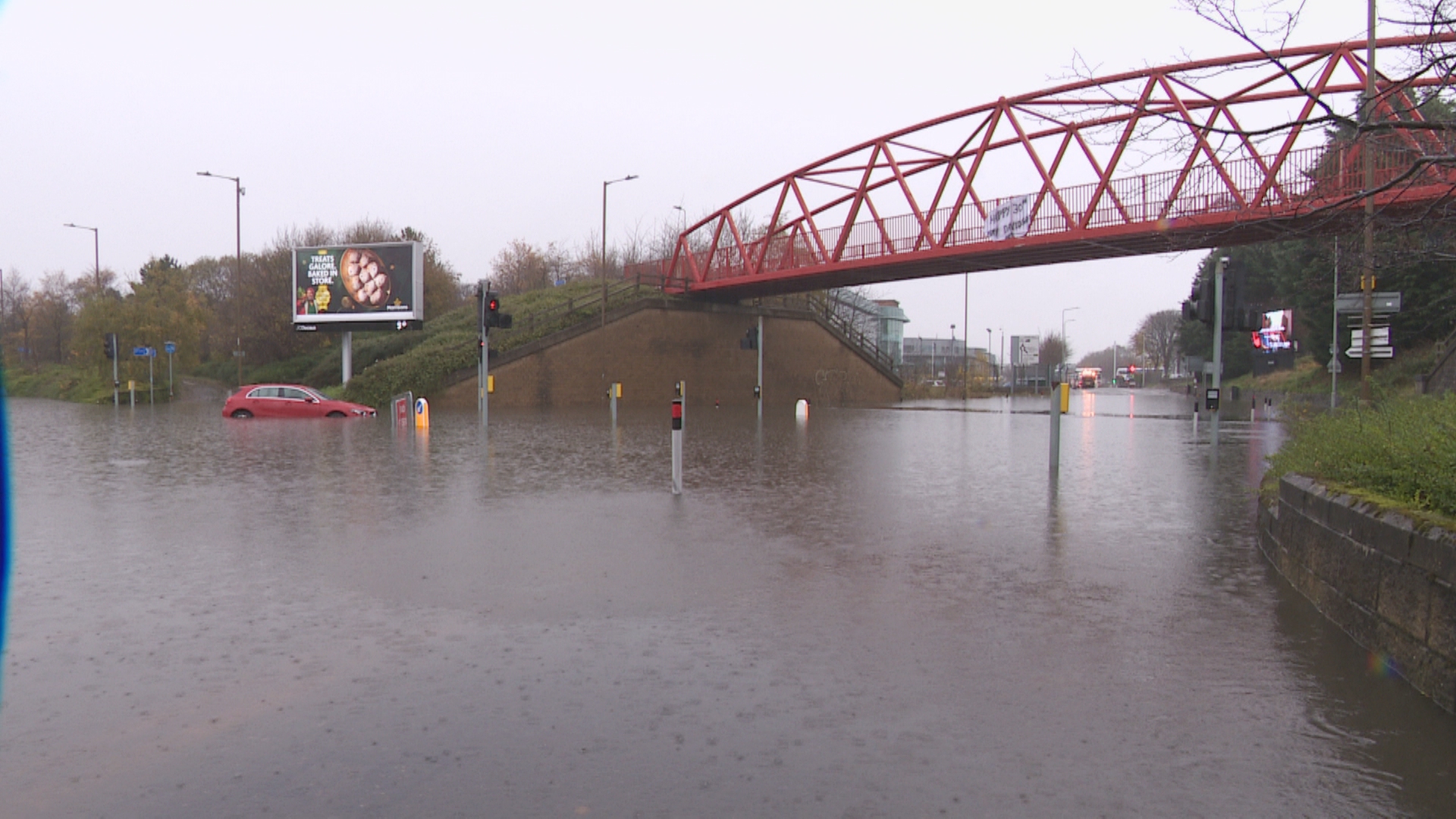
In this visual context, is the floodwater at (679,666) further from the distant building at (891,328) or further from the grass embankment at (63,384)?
the distant building at (891,328)

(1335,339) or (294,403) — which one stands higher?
(1335,339)

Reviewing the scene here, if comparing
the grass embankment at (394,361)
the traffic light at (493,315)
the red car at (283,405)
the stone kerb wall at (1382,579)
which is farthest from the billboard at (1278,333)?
the stone kerb wall at (1382,579)

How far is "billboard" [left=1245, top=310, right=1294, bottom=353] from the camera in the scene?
5572 centimetres

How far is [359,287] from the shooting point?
43719 mm

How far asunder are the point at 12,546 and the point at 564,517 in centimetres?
435

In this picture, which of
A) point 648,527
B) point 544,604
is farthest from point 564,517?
point 544,604

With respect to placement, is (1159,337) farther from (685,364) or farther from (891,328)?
(685,364)

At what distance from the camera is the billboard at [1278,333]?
5572 cm

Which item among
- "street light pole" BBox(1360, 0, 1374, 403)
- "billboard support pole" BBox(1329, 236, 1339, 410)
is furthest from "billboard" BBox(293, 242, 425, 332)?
"street light pole" BBox(1360, 0, 1374, 403)

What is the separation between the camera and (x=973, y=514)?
10.4m

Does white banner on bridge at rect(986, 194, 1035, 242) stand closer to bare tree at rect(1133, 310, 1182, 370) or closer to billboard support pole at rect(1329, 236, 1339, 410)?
billboard support pole at rect(1329, 236, 1339, 410)

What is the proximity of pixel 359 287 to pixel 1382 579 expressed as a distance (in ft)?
142

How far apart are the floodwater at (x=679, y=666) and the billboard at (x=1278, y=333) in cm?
5076

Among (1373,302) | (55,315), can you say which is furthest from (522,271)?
(1373,302)
